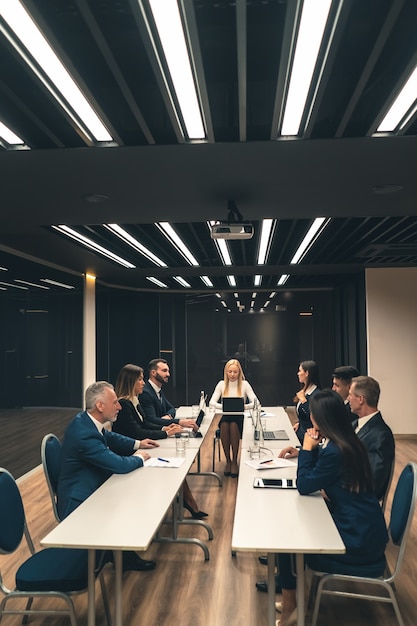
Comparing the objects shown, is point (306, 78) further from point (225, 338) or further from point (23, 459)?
point (225, 338)

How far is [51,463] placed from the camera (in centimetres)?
372

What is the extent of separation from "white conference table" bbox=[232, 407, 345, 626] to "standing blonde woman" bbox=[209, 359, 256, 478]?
314cm

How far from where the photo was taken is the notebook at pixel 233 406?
19.9 ft

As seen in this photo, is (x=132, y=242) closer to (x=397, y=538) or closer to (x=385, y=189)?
(x=385, y=189)

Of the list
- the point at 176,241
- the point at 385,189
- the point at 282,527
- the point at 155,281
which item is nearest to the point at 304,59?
the point at 385,189

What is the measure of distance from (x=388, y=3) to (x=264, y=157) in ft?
4.76

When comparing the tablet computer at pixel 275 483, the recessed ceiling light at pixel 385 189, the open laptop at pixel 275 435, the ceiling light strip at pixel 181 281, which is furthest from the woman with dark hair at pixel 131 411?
the ceiling light strip at pixel 181 281

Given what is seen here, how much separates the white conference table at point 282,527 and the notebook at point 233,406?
261 centimetres

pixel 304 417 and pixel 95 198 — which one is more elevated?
pixel 95 198

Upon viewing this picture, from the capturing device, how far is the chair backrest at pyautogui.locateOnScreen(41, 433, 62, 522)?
363cm

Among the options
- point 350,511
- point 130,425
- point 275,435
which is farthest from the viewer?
point 275,435

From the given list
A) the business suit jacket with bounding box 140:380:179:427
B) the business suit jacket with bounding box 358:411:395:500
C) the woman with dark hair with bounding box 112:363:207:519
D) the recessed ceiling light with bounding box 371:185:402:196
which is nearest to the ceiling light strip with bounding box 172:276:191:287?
the business suit jacket with bounding box 140:380:179:427

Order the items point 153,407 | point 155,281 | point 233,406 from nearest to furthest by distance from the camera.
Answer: point 153,407 → point 233,406 → point 155,281

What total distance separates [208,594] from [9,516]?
1.57 m
